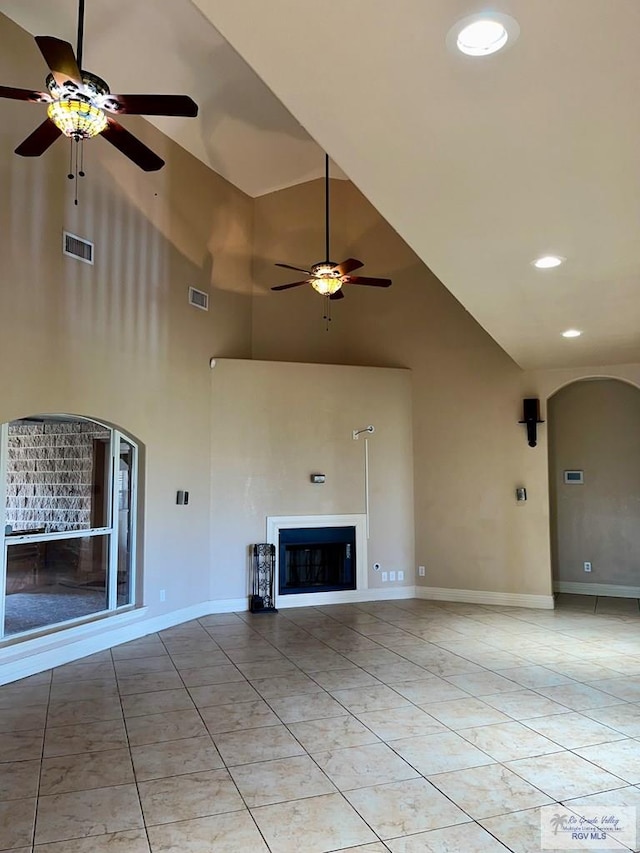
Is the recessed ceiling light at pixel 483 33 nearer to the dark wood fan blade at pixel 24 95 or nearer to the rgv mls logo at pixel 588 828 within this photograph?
the dark wood fan blade at pixel 24 95

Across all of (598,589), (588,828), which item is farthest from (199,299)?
(598,589)

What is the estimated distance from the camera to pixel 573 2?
1.62m

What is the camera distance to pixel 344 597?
762 cm

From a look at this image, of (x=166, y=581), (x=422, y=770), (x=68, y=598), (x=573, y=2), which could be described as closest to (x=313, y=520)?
(x=166, y=581)

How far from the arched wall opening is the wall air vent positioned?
4.92 ft

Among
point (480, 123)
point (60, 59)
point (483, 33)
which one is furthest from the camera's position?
point (60, 59)

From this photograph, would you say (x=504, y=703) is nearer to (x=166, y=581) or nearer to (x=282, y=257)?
(x=166, y=581)

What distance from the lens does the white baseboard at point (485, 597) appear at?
7201mm

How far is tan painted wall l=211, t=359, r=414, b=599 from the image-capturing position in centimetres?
724

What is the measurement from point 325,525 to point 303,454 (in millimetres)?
966

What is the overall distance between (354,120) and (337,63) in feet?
1.09

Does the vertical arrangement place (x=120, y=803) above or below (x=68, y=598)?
below

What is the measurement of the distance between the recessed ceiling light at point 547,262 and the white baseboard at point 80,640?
4.86 metres

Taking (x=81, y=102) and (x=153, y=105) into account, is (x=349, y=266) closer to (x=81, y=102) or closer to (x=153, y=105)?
(x=153, y=105)
